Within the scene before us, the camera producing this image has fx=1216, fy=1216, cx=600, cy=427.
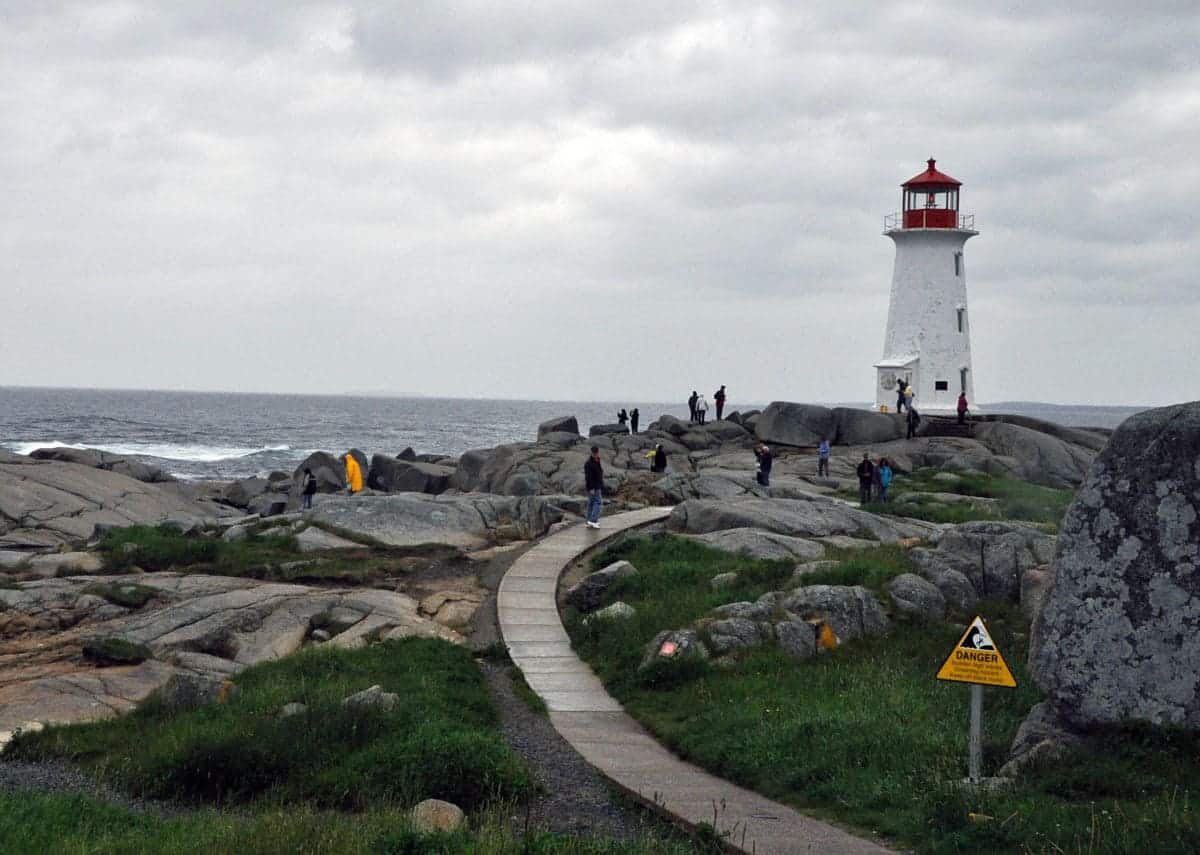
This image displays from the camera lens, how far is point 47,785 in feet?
43.0

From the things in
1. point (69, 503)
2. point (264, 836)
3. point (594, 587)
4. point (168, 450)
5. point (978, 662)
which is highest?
point (978, 662)

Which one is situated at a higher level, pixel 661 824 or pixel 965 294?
pixel 965 294

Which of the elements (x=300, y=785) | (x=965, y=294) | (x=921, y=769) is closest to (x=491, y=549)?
(x=300, y=785)

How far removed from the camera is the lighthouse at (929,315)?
55.2 metres

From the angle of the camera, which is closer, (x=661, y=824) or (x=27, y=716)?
(x=661, y=824)

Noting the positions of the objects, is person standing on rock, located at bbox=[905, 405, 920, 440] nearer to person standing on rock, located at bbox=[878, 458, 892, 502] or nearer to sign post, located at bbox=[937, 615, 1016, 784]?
person standing on rock, located at bbox=[878, 458, 892, 502]

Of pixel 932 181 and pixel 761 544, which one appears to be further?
pixel 932 181

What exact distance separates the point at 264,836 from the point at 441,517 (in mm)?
20128

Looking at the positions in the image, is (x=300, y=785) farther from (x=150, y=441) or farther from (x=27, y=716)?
(x=150, y=441)

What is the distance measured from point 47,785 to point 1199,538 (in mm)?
12123

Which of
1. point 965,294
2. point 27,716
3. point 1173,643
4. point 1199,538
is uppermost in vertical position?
point 965,294

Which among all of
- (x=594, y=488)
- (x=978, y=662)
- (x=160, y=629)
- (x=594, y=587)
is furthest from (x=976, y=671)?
(x=594, y=488)

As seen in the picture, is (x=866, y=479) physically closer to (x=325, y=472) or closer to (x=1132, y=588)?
(x=1132, y=588)

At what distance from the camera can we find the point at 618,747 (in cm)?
1457
